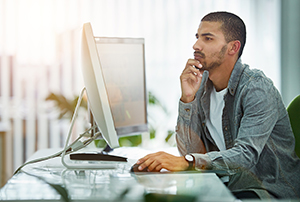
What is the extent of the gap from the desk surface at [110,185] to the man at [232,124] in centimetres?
10

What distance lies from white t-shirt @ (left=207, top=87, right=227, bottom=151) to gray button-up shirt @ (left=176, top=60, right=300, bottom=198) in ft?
0.11

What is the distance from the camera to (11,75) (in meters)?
3.10

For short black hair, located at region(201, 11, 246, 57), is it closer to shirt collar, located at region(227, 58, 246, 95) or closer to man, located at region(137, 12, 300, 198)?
man, located at region(137, 12, 300, 198)

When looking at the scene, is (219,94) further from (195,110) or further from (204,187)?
(204,187)

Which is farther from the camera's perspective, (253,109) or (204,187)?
(253,109)

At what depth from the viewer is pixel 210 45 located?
151cm

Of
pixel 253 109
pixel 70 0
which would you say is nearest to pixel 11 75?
pixel 70 0

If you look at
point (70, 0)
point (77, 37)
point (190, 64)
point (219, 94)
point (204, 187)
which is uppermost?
point (70, 0)

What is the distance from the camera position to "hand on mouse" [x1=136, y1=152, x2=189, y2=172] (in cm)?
91

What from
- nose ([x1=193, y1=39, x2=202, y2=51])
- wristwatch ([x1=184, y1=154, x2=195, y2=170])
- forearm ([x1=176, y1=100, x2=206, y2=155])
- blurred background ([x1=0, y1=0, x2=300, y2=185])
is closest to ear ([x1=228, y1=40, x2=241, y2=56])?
nose ([x1=193, y1=39, x2=202, y2=51])

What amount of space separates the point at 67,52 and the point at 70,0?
0.55m

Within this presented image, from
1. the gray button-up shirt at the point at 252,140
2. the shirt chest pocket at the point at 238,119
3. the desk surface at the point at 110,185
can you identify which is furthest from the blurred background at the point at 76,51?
the desk surface at the point at 110,185

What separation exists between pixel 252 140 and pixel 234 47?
63 centimetres

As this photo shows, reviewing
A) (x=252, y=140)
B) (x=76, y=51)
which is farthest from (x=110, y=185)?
(x=76, y=51)
